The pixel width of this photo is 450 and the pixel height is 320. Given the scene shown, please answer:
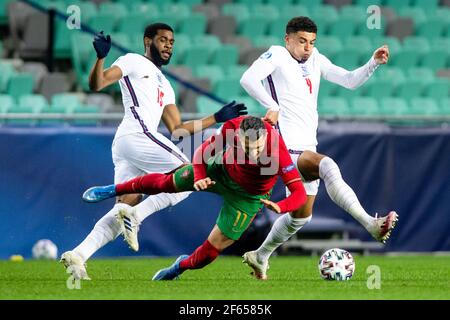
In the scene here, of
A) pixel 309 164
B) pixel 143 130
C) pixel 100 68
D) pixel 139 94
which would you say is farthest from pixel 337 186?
pixel 100 68

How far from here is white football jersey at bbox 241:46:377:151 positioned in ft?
32.7

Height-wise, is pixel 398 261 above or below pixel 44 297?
below

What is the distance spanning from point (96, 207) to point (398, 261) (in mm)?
3376

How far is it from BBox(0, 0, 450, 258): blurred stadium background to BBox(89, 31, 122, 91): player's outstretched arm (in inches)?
157

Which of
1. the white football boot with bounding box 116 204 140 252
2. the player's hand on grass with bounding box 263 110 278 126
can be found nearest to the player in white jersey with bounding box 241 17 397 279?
the player's hand on grass with bounding box 263 110 278 126

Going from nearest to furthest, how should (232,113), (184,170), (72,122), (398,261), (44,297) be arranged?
(44,297) < (184,170) < (232,113) < (398,261) < (72,122)

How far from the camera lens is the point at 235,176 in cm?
894

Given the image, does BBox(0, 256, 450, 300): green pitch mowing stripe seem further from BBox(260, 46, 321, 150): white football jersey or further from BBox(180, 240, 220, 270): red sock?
BBox(260, 46, 321, 150): white football jersey

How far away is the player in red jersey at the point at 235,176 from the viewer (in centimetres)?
870

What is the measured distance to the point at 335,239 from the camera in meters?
14.0

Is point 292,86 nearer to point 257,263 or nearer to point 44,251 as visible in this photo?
point 257,263
